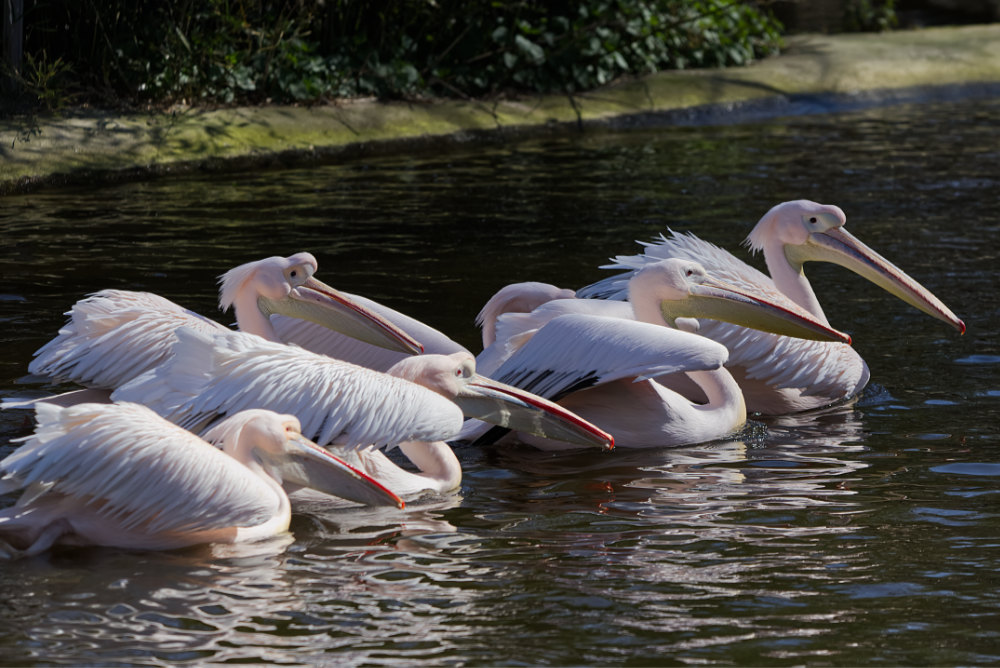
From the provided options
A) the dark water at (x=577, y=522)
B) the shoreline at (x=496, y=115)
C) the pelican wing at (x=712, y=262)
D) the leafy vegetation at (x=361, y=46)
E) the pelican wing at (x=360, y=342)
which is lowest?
the dark water at (x=577, y=522)

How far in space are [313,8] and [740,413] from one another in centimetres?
729

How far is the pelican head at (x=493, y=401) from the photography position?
4465 millimetres

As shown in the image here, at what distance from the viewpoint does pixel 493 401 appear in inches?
178

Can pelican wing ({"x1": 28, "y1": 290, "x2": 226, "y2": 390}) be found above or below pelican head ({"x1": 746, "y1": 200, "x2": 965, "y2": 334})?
below

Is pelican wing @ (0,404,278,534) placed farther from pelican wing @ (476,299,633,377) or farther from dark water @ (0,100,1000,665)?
pelican wing @ (476,299,633,377)

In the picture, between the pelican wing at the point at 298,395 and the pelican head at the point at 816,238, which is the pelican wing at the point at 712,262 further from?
the pelican wing at the point at 298,395

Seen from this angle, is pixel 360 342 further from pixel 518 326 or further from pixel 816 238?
pixel 816 238

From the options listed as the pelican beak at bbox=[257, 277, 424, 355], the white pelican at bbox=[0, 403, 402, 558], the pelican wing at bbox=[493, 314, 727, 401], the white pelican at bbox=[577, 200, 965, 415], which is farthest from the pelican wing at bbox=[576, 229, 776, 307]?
the white pelican at bbox=[0, 403, 402, 558]

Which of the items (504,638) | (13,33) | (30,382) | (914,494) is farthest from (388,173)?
(504,638)

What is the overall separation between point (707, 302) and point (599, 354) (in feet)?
1.99

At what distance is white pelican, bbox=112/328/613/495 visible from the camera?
13.6 feet

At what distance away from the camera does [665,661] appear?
3150 mm

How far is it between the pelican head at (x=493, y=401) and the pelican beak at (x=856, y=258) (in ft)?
5.82

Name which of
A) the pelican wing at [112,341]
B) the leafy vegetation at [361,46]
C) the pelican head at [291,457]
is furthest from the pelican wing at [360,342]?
the leafy vegetation at [361,46]
